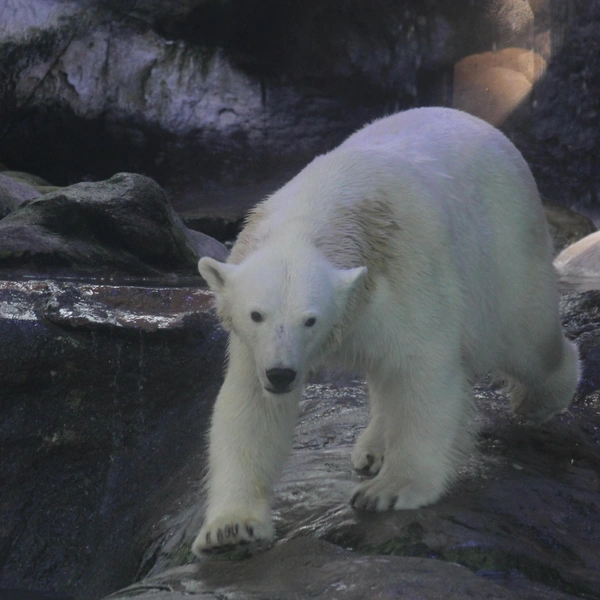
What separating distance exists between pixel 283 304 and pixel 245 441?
27.6 inches

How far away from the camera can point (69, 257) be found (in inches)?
309

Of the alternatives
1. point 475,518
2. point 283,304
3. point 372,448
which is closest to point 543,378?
point 372,448

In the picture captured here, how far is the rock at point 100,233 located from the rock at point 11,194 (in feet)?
6.88

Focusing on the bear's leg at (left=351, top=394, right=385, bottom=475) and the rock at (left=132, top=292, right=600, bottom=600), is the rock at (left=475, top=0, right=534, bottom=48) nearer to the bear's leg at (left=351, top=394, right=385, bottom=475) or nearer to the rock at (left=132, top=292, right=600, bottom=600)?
the rock at (left=132, top=292, right=600, bottom=600)

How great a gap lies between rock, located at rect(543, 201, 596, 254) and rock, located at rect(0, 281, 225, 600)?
9.30 m

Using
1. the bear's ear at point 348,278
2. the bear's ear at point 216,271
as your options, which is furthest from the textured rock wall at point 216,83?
the bear's ear at point 348,278

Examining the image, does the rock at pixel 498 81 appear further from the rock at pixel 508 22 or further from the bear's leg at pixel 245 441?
the bear's leg at pixel 245 441

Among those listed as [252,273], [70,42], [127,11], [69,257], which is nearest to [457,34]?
[127,11]

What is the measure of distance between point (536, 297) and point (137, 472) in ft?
8.54

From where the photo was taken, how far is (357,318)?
3.53 metres

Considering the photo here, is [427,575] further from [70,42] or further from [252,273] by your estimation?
[70,42]

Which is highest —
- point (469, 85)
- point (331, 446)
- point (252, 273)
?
point (469, 85)

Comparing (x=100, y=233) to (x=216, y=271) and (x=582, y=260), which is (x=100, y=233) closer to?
(x=216, y=271)

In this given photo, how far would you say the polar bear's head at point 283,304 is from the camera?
320 cm
